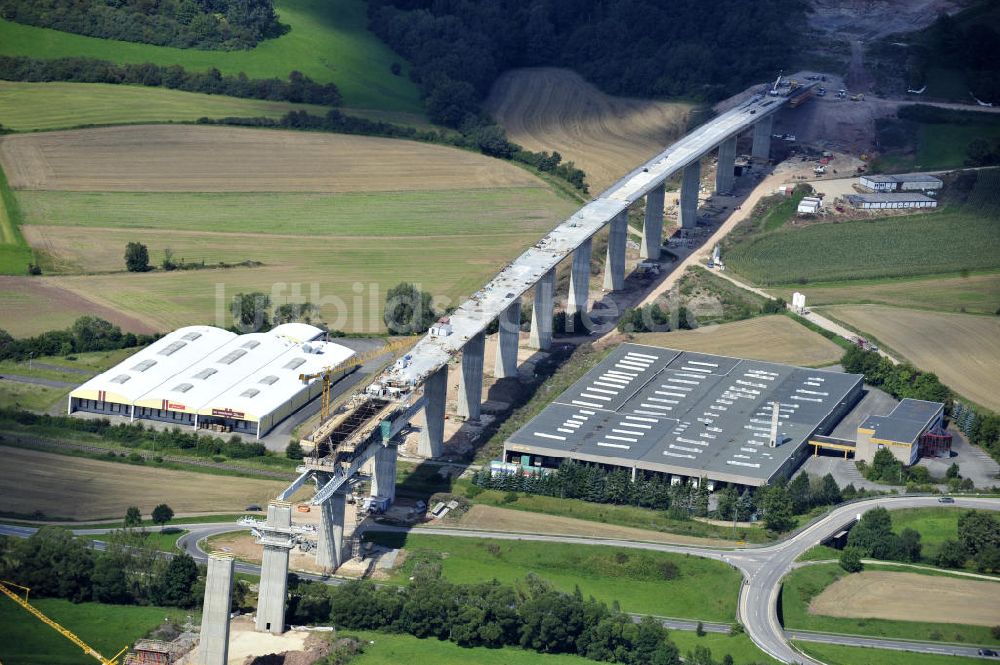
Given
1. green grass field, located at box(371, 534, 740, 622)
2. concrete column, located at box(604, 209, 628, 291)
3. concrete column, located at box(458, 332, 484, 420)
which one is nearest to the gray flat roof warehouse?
concrete column, located at box(458, 332, 484, 420)

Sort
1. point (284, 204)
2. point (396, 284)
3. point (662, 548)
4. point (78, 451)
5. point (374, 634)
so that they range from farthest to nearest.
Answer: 1. point (284, 204)
2. point (396, 284)
3. point (78, 451)
4. point (662, 548)
5. point (374, 634)

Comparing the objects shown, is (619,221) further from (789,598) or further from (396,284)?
(789,598)

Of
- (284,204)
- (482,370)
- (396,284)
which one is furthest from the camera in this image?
(284,204)

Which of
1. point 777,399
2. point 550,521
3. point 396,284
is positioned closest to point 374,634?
point 550,521

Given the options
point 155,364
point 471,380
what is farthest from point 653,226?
point 155,364

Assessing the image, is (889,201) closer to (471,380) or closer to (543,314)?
(543,314)

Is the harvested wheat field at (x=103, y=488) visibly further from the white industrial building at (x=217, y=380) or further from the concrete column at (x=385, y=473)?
the white industrial building at (x=217, y=380)

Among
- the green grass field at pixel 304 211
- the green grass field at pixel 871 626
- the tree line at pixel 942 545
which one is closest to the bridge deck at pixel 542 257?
the green grass field at pixel 304 211
